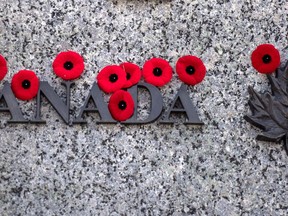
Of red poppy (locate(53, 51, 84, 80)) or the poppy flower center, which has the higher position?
red poppy (locate(53, 51, 84, 80))

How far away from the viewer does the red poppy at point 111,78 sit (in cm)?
199

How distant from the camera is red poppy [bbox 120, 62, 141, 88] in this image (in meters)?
1.99

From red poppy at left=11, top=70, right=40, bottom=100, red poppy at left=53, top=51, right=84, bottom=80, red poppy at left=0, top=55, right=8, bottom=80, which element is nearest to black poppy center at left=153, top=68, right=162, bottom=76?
red poppy at left=53, top=51, right=84, bottom=80

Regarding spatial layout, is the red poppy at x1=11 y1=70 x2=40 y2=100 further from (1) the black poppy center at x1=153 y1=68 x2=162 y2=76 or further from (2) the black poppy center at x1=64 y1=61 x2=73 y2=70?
(1) the black poppy center at x1=153 y1=68 x2=162 y2=76

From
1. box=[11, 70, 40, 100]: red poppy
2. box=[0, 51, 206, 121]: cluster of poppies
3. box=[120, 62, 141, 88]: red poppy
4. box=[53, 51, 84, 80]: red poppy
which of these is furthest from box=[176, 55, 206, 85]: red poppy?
box=[11, 70, 40, 100]: red poppy

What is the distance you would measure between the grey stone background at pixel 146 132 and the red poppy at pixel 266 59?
2cm

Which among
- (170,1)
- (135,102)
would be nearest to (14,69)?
(135,102)

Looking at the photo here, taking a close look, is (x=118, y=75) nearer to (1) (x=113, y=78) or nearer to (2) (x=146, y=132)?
(1) (x=113, y=78)

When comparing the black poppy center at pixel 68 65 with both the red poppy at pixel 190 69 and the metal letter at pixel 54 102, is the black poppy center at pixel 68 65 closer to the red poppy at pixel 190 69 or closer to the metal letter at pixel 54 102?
the metal letter at pixel 54 102

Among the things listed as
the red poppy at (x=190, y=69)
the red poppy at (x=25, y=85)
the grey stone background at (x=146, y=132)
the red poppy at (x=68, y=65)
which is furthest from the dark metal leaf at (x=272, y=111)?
the red poppy at (x=25, y=85)

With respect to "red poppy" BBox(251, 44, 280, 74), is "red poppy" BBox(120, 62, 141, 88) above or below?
below

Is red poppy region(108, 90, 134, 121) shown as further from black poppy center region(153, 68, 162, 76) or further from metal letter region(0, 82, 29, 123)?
metal letter region(0, 82, 29, 123)

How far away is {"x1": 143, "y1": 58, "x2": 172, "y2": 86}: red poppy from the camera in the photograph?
199 cm

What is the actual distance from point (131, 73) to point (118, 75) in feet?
0.13
